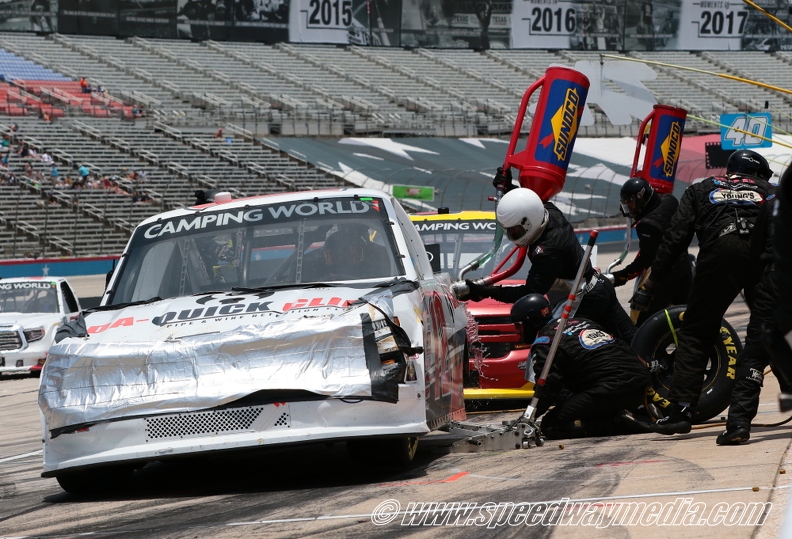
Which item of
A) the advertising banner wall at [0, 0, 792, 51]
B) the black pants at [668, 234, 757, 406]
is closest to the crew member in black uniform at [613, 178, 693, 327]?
the black pants at [668, 234, 757, 406]

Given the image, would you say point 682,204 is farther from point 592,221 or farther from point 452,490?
point 592,221

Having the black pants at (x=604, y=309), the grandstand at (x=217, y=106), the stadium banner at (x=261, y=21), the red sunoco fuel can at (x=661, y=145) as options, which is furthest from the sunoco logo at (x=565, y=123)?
the stadium banner at (x=261, y=21)

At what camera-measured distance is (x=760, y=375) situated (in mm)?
6926

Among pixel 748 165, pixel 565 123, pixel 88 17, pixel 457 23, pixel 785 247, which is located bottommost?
pixel 457 23

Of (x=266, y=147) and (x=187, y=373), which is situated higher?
(x=187, y=373)

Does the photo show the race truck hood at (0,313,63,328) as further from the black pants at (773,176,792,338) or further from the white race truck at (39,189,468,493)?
the black pants at (773,176,792,338)

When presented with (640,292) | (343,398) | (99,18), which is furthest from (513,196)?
(99,18)

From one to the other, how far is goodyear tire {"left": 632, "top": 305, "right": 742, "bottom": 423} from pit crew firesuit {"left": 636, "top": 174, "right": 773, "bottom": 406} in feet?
0.89

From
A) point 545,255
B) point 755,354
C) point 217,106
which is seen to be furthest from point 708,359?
point 217,106

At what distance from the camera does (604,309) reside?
319 inches

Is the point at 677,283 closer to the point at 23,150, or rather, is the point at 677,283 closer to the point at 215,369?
→ the point at 215,369

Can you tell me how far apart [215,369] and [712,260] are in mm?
3193

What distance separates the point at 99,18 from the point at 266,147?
46.6 ft

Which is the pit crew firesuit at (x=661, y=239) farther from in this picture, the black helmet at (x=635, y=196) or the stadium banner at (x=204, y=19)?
the stadium banner at (x=204, y=19)
